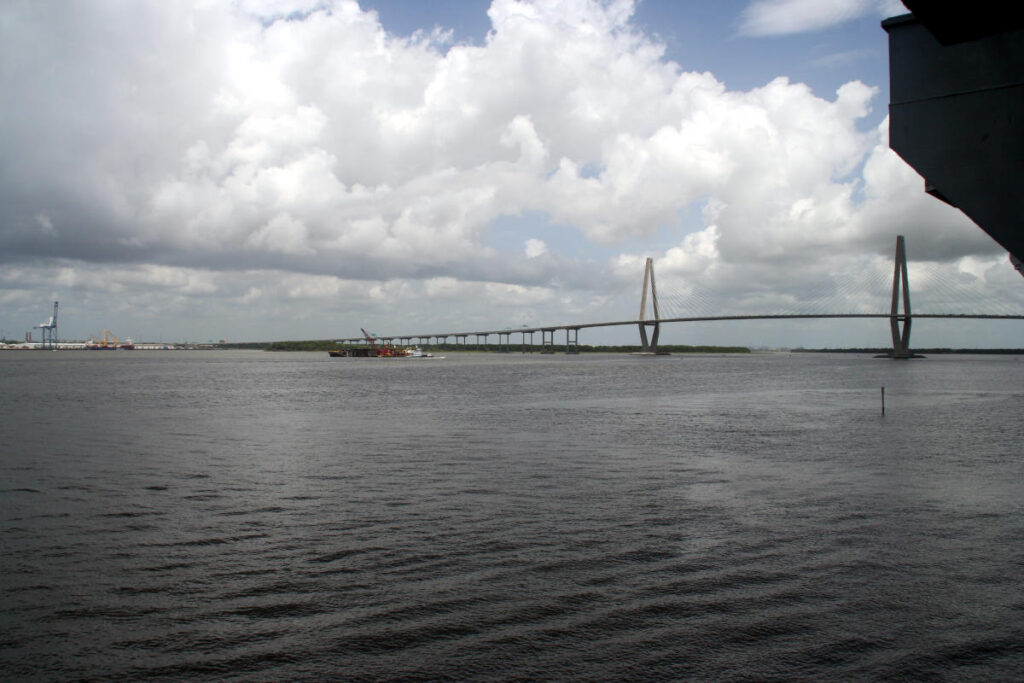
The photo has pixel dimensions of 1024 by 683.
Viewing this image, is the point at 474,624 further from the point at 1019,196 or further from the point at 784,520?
the point at 784,520

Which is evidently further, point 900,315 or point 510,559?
point 900,315

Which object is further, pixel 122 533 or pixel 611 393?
pixel 611 393

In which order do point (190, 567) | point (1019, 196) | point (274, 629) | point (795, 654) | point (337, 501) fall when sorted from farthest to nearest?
point (337, 501), point (190, 567), point (274, 629), point (795, 654), point (1019, 196)

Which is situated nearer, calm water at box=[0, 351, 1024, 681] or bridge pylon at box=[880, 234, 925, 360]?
calm water at box=[0, 351, 1024, 681]

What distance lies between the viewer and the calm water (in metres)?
6.93

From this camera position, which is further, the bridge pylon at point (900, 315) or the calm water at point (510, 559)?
the bridge pylon at point (900, 315)

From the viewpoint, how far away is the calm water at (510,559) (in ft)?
22.7

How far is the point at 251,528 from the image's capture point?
474 inches

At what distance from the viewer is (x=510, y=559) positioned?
1003cm

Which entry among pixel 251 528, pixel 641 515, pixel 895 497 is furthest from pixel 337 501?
pixel 895 497

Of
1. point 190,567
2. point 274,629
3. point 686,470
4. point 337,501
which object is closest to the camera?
point 274,629

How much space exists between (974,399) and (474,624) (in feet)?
151

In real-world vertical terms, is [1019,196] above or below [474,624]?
above

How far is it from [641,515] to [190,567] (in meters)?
7.01
